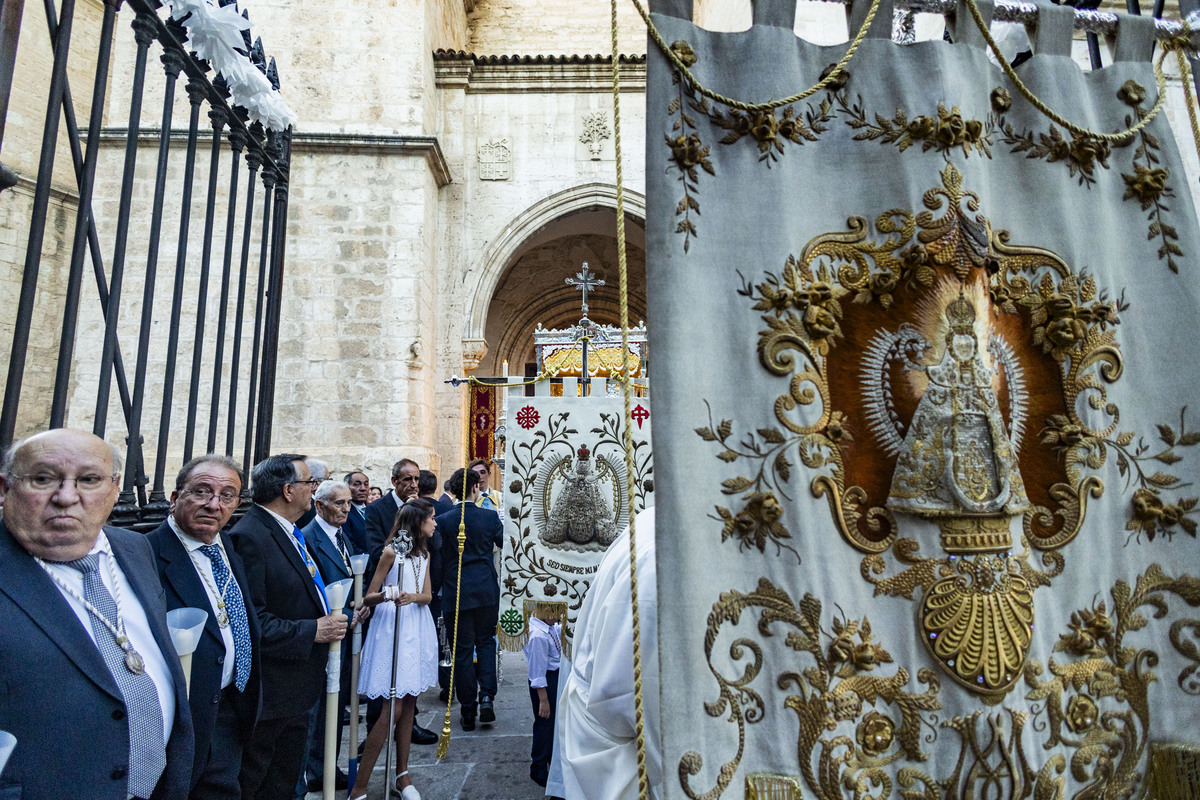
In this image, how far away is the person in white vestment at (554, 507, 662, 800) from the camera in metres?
1.63

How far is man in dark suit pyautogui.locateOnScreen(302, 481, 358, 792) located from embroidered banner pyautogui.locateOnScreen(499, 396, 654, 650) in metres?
0.96

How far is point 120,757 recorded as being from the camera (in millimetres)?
1518

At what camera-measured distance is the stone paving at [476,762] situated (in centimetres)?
349

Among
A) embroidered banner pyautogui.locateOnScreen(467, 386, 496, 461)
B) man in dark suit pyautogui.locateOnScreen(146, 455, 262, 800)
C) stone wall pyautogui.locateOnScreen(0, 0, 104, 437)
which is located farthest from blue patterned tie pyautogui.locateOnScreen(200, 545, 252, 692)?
stone wall pyautogui.locateOnScreen(0, 0, 104, 437)

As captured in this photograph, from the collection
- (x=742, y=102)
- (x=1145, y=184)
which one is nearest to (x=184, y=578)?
(x=742, y=102)

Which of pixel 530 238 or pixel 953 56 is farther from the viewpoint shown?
pixel 530 238

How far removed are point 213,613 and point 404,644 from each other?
5.14 feet

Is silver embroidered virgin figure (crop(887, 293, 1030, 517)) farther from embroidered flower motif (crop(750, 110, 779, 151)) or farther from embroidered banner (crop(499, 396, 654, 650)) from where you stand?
embroidered banner (crop(499, 396, 654, 650))

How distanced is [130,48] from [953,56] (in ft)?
33.8

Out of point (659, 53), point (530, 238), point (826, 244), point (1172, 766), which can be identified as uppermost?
point (530, 238)

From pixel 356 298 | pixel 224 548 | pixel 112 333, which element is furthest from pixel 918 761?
pixel 356 298

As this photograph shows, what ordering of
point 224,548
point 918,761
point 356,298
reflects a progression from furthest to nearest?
point 356,298, point 224,548, point 918,761

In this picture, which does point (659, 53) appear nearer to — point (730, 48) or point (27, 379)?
point (730, 48)

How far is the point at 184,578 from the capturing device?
210 cm
